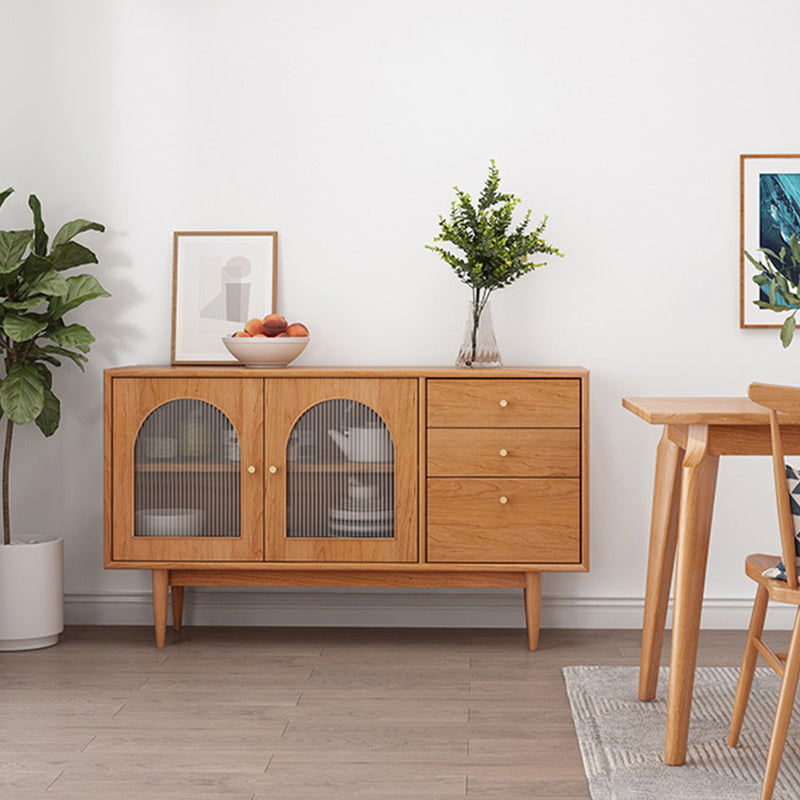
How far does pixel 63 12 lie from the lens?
360cm

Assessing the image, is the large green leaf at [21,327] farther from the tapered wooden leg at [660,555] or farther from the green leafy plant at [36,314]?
the tapered wooden leg at [660,555]

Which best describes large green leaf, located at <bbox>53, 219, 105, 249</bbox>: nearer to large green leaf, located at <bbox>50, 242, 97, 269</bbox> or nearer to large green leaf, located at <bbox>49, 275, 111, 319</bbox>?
large green leaf, located at <bbox>50, 242, 97, 269</bbox>

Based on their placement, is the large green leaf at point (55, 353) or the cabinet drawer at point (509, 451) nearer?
the cabinet drawer at point (509, 451)

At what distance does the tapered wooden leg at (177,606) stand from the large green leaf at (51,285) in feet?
3.46

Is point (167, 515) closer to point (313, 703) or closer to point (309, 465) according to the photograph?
point (309, 465)

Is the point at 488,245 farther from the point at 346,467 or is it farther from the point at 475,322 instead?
the point at 346,467

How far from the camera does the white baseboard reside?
360 centimetres

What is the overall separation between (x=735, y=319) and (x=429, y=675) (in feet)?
5.21

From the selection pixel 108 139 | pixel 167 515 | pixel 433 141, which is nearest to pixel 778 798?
pixel 167 515

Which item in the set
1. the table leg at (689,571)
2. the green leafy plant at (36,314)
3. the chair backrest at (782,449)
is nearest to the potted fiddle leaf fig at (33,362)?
the green leafy plant at (36,314)

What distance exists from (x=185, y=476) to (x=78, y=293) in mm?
670

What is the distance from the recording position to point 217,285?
11.8 feet

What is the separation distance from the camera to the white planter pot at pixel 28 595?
3.29m

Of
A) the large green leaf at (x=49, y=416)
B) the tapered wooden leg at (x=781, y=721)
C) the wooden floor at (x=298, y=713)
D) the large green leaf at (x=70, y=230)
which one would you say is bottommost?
the wooden floor at (x=298, y=713)
